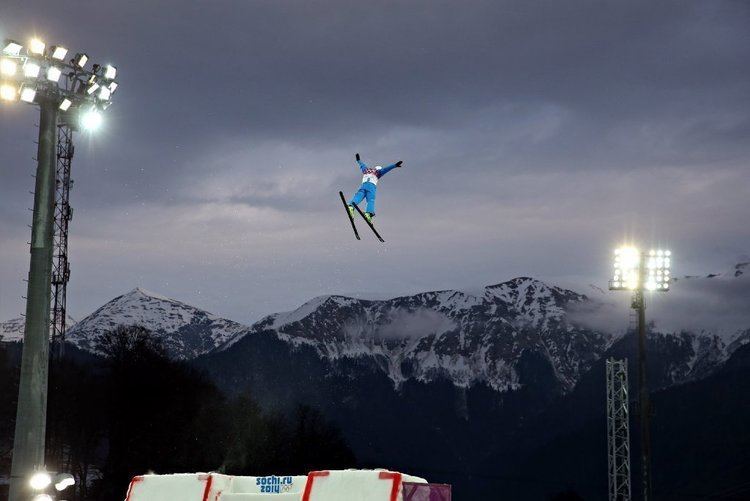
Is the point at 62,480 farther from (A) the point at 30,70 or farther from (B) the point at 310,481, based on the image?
(B) the point at 310,481

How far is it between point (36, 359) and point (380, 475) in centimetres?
1246

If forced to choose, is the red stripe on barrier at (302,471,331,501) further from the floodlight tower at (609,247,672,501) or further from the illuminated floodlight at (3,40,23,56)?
the floodlight tower at (609,247,672,501)

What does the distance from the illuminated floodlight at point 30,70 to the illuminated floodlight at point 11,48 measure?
0.32m

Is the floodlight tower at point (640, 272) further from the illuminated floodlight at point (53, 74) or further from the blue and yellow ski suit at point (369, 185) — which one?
the illuminated floodlight at point (53, 74)

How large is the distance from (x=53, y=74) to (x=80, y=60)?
941 millimetres

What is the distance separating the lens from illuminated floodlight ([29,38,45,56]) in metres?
22.1

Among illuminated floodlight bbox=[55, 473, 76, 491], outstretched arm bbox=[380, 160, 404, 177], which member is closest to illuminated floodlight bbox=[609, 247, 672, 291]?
outstretched arm bbox=[380, 160, 404, 177]

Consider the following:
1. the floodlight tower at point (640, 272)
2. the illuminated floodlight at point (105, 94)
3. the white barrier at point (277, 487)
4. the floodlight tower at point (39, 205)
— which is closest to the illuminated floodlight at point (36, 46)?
the floodlight tower at point (39, 205)

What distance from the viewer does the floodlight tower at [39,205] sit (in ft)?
67.7

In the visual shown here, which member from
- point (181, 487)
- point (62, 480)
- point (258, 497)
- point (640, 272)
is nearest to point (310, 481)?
point (258, 497)

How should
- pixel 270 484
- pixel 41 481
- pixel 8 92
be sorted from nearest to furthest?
pixel 270 484 < pixel 41 481 < pixel 8 92

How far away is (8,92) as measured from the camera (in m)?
21.9

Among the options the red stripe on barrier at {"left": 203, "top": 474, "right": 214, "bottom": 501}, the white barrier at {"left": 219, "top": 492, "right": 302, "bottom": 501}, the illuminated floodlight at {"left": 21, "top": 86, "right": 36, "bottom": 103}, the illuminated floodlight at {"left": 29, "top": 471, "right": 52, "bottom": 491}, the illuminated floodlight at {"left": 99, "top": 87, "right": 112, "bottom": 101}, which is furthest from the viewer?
the illuminated floodlight at {"left": 99, "top": 87, "right": 112, "bottom": 101}

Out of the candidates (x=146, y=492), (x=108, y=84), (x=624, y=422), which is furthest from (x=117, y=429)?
(x=146, y=492)
